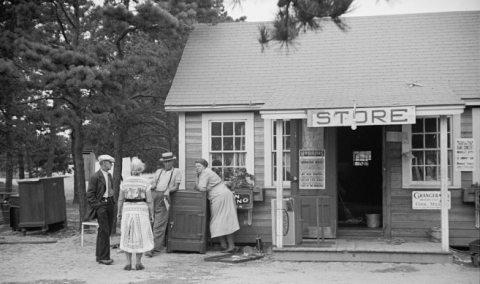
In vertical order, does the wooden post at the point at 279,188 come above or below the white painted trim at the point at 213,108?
below

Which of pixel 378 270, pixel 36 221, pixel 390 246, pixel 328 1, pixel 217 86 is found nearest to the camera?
pixel 328 1

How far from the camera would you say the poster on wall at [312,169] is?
12.4 meters

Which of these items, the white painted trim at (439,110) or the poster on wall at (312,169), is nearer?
the white painted trim at (439,110)

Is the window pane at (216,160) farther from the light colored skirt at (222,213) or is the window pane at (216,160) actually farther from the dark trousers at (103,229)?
the dark trousers at (103,229)

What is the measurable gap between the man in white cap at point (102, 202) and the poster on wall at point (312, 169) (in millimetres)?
3795

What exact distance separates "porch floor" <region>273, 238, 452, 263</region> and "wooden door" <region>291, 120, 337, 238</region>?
0.84 metres

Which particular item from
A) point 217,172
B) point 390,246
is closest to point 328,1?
point 390,246

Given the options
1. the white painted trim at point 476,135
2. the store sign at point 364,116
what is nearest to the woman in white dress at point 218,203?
the store sign at point 364,116

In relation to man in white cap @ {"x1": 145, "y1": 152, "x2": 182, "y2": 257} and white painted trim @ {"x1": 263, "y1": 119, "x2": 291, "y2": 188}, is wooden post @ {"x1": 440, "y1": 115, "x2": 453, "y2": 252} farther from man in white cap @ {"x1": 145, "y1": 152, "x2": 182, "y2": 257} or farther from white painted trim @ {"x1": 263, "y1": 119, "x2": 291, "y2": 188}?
man in white cap @ {"x1": 145, "y1": 152, "x2": 182, "y2": 257}

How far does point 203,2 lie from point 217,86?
5.31 meters

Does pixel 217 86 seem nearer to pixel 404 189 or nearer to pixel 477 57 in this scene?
pixel 404 189

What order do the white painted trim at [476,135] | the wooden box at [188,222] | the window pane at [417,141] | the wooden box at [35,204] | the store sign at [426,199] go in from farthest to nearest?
the wooden box at [35,204] < the window pane at [417,141] < the white painted trim at [476,135] < the wooden box at [188,222] < the store sign at [426,199]

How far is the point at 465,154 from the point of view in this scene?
39.1 feet

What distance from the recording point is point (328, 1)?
707cm
